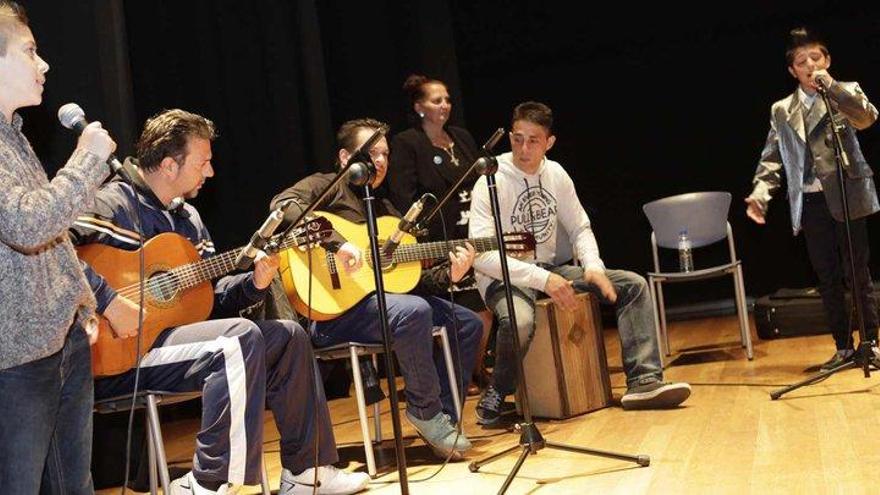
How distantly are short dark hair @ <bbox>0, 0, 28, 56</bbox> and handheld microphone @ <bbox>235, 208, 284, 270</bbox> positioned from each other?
0.87 m

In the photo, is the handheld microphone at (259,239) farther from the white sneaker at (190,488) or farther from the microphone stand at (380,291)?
the white sneaker at (190,488)

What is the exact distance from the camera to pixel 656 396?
4.44 m

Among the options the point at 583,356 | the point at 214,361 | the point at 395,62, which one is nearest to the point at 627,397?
the point at 583,356

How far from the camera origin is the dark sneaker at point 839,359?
15.6ft

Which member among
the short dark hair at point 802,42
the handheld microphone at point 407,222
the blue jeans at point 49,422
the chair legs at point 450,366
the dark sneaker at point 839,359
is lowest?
the dark sneaker at point 839,359

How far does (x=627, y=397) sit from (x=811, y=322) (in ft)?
7.42

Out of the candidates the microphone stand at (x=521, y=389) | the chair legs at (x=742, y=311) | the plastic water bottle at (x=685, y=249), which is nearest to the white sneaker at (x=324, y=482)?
the microphone stand at (x=521, y=389)

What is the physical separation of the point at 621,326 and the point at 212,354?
2138mm

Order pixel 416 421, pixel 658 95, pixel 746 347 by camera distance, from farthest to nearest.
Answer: pixel 658 95, pixel 746 347, pixel 416 421

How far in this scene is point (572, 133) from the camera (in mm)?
7883

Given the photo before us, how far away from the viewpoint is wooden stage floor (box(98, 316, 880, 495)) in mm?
3154

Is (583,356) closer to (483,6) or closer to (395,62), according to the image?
(395,62)

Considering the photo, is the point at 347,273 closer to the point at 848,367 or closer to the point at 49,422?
the point at 49,422

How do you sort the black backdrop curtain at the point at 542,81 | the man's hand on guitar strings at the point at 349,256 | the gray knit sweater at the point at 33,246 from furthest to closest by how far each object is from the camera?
the black backdrop curtain at the point at 542,81 < the man's hand on guitar strings at the point at 349,256 < the gray knit sweater at the point at 33,246
